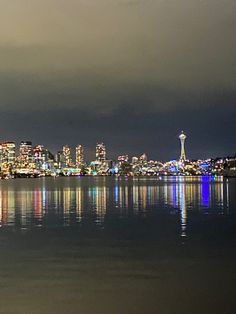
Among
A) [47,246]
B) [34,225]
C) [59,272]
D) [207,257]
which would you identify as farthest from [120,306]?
[34,225]

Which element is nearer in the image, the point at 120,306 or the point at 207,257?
the point at 120,306

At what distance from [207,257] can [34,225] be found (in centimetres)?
1567

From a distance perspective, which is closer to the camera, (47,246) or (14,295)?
(14,295)

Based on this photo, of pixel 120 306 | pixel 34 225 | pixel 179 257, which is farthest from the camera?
pixel 34 225

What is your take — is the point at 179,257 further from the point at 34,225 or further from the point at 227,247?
the point at 34,225

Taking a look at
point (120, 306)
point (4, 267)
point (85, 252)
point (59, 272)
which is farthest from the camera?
point (85, 252)

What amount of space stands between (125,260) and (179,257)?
2.28 m

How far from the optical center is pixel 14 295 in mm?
15062

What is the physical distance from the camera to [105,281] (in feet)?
55.3

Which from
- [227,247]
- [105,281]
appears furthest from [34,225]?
[105,281]

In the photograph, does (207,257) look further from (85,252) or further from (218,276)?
(85,252)

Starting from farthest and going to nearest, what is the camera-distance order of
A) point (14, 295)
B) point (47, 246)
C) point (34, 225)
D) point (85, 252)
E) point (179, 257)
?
1. point (34, 225)
2. point (47, 246)
3. point (85, 252)
4. point (179, 257)
5. point (14, 295)

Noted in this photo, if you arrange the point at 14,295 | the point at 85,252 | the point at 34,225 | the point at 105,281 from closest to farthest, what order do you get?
the point at 14,295
the point at 105,281
the point at 85,252
the point at 34,225

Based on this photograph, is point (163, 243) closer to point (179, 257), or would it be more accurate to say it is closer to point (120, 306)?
point (179, 257)
